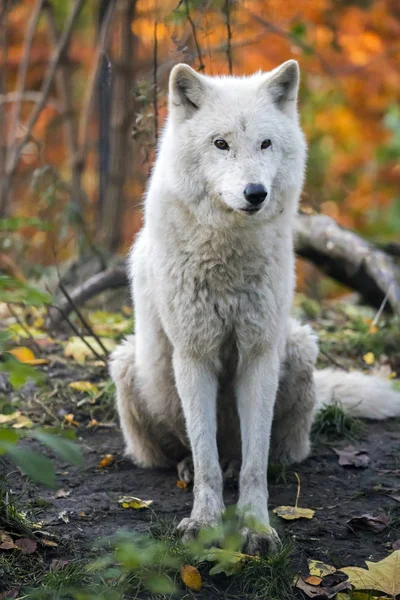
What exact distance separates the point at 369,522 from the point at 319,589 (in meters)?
0.76

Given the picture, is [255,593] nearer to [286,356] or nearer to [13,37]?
[286,356]

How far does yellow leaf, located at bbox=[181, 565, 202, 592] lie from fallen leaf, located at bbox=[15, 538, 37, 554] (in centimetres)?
69

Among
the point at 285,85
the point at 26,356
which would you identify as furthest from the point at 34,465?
the point at 26,356

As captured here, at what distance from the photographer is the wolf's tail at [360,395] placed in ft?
17.0

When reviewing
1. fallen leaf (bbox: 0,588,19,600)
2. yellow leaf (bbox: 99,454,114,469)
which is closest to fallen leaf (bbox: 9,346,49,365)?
yellow leaf (bbox: 99,454,114,469)

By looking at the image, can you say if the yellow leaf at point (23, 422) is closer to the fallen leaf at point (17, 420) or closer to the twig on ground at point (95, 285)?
the fallen leaf at point (17, 420)

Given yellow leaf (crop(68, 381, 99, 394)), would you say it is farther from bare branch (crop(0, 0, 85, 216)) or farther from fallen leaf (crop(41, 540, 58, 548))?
bare branch (crop(0, 0, 85, 216))

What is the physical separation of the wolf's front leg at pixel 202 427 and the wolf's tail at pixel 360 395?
151cm

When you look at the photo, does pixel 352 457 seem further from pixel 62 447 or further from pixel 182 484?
pixel 62 447

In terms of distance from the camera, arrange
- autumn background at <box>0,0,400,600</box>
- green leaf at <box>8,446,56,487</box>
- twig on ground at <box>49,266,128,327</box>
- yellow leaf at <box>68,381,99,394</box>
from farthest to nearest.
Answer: twig on ground at <box>49,266,128,327</box> → yellow leaf at <box>68,381,99,394</box> → autumn background at <box>0,0,400,600</box> → green leaf at <box>8,446,56,487</box>

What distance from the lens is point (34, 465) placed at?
6.30 ft

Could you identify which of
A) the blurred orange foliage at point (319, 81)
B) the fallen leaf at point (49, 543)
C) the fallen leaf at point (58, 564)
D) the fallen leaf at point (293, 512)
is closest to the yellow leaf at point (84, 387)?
the fallen leaf at point (293, 512)

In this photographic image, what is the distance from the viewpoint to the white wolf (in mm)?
3637

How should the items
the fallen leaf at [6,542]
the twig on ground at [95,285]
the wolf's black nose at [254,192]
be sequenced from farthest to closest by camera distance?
1. the twig on ground at [95,285]
2. the wolf's black nose at [254,192]
3. the fallen leaf at [6,542]
